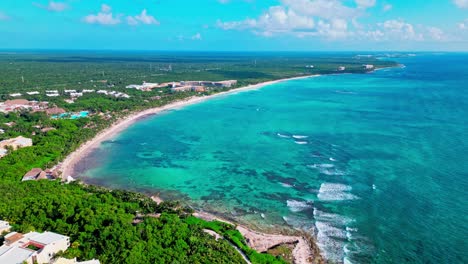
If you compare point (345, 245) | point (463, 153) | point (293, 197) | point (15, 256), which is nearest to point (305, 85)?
point (463, 153)

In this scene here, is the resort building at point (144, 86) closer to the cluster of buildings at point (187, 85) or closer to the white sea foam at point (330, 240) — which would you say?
the cluster of buildings at point (187, 85)

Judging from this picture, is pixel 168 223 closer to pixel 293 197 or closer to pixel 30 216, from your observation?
pixel 30 216

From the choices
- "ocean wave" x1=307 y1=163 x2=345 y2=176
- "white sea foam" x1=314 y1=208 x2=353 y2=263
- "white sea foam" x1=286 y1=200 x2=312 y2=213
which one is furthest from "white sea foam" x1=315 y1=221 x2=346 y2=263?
"ocean wave" x1=307 y1=163 x2=345 y2=176

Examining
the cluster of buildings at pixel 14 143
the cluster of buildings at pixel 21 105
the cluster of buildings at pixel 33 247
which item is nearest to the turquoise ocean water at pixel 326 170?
the cluster of buildings at pixel 14 143

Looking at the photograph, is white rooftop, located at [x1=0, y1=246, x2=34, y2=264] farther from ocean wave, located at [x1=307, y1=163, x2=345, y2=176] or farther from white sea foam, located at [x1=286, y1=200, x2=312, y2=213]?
ocean wave, located at [x1=307, y1=163, x2=345, y2=176]

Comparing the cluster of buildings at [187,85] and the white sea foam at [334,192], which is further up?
the cluster of buildings at [187,85]
